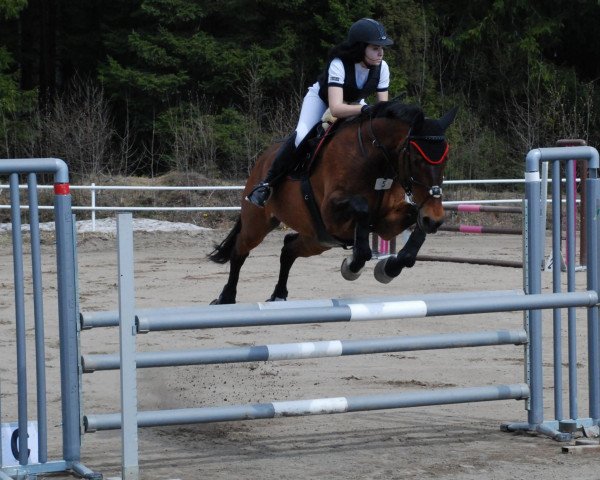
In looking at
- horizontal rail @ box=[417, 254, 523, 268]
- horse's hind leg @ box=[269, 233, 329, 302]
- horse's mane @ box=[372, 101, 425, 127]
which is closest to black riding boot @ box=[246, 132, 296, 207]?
horse's hind leg @ box=[269, 233, 329, 302]

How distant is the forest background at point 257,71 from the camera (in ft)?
68.4

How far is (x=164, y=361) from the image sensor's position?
4113mm

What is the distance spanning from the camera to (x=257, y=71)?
862 inches

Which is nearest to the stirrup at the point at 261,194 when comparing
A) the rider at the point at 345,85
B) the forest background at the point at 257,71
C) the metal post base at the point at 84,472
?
the rider at the point at 345,85

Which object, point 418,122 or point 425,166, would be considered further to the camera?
point 418,122

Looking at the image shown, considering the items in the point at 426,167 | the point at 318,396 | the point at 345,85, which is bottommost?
the point at 318,396

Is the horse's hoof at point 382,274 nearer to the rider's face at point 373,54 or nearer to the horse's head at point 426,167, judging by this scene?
the horse's head at point 426,167

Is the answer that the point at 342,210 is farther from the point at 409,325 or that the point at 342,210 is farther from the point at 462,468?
the point at 409,325

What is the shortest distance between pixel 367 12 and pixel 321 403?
18.8 metres

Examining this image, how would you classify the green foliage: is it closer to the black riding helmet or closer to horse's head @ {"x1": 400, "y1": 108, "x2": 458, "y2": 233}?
the black riding helmet

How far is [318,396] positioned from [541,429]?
4.59 feet

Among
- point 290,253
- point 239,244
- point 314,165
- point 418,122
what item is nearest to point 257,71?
point 239,244

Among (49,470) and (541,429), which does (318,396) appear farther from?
(49,470)

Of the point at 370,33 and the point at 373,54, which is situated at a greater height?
the point at 370,33
